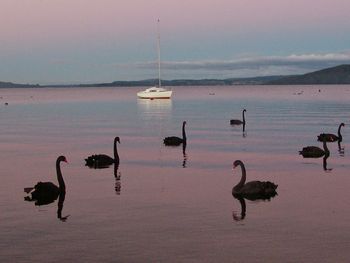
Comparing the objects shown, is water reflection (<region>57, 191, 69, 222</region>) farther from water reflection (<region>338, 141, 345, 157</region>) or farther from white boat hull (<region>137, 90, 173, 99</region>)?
white boat hull (<region>137, 90, 173, 99</region>)

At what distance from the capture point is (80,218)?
22.7 m

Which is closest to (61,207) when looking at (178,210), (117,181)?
(178,210)

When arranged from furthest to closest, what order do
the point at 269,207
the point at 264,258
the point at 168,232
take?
the point at 269,207
the point at 168,232
the point at 264,258

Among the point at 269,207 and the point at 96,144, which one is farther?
the point at 96,144

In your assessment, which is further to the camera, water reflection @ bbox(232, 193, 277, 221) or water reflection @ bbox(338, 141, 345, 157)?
water reflection @ bbox(338, 141, 345, 157)

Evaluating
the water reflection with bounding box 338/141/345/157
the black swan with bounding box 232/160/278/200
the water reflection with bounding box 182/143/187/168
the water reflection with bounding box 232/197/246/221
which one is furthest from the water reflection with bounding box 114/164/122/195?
the water reflection with bounding box 338/141/345/157

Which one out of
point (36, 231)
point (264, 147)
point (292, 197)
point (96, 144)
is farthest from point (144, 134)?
point (36, 231)

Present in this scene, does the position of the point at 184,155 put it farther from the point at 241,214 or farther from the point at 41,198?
the point at 241,214

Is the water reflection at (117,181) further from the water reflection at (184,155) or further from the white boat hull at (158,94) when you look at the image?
the white boat hull at (158,94)

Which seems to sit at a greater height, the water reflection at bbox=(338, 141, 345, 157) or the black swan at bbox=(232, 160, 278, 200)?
the water reflection at bbox=(338, 141, 345, 157)

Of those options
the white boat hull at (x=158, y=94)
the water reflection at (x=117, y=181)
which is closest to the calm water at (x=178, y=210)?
the water reflection at (x=117, y=181)

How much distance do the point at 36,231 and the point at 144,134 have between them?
41.8 metres

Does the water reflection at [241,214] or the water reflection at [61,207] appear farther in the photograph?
the water reflection at [61,207]

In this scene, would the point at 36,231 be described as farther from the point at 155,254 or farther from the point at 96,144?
the point at 96,144
